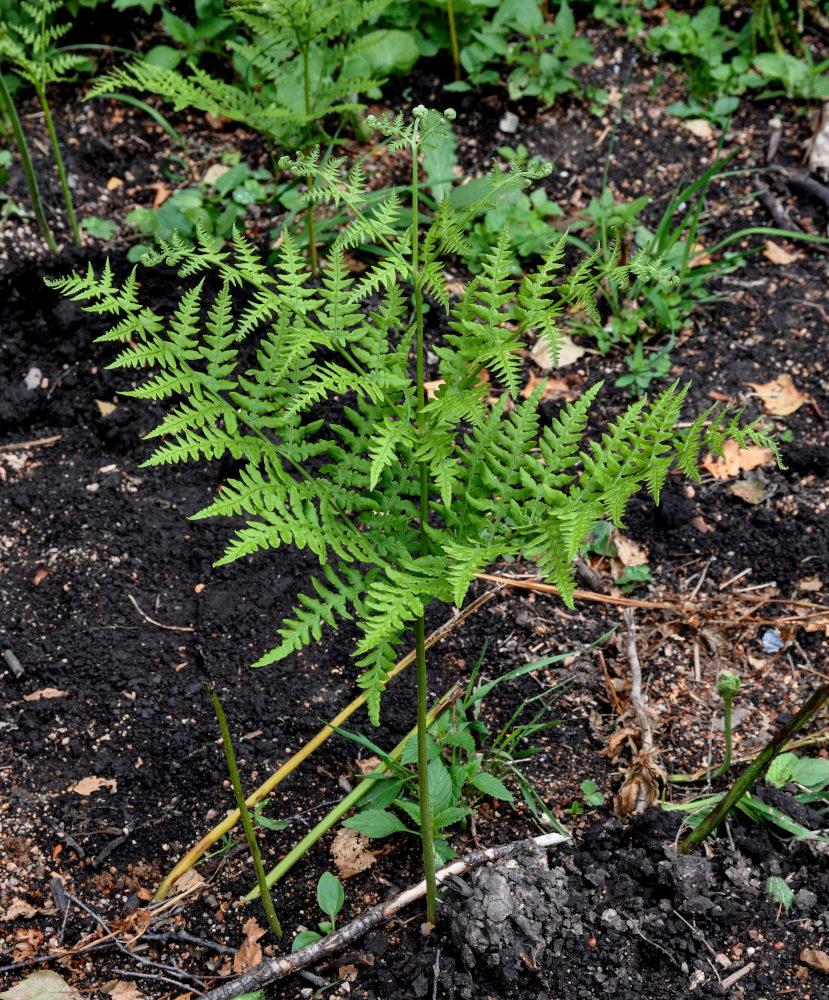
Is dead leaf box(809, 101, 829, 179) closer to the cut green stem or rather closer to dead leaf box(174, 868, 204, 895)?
the cut green stem

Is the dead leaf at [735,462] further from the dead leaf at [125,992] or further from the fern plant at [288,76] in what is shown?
the dead leaf at [125,992]

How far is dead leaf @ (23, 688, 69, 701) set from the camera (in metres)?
2.79

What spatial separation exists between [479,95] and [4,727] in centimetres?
365

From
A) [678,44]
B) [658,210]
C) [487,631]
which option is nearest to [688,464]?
[487,631]

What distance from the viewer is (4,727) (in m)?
2.72

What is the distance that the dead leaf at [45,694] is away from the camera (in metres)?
2.79

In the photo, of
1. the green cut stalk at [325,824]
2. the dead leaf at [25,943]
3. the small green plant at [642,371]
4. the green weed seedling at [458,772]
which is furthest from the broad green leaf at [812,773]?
the dead leaf at [25,943]

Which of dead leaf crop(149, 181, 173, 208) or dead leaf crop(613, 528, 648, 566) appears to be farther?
dead leaf crop(149, 181, 173, 208)

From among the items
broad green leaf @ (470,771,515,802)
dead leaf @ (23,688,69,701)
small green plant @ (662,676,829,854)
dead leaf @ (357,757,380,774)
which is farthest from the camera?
dead leaf @ (23,688,69,701)

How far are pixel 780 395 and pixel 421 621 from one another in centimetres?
243

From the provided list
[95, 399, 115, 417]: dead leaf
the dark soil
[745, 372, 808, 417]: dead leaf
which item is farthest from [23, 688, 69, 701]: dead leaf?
[745, 372, 808, 417]: dead leaf

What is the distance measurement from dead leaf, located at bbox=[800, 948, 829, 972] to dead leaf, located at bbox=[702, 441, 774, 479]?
1738 millimetres

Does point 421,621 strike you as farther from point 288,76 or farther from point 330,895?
point 288,76

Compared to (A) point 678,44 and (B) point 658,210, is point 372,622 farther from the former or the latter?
(A) point 678,44
